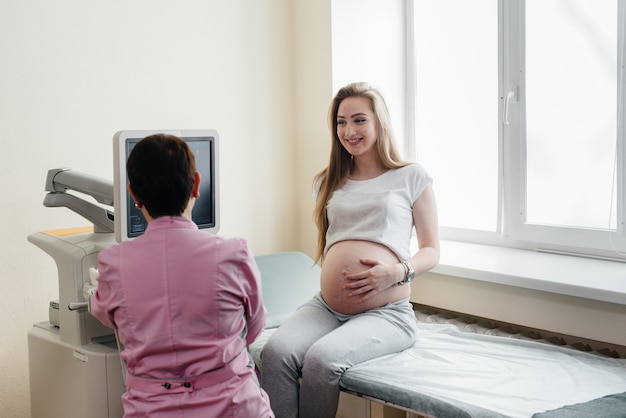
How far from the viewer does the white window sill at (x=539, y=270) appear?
2.30m

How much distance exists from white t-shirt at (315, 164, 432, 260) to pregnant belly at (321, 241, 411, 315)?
0.03 metres

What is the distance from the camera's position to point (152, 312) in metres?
1.52

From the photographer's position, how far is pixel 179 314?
4.96ft

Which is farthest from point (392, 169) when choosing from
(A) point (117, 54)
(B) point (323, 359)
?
(A) point (117, 54)

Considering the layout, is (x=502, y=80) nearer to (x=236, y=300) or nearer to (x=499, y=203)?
(x=499, y=203)

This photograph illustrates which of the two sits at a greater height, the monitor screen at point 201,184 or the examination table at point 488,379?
the monitor screen at point 201,184

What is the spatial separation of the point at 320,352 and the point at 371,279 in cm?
30

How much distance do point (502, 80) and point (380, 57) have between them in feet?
2.05

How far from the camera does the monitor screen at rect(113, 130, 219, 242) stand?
1909mm

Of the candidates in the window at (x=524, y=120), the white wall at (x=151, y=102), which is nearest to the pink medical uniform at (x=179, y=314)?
the white wall at (x=151, y=102)

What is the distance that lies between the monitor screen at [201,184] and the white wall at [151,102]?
2.53 feet

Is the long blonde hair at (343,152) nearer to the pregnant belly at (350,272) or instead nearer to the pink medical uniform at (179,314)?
the pregnant belly at (350,272)

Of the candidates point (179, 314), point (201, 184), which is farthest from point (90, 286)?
point (179, 314)

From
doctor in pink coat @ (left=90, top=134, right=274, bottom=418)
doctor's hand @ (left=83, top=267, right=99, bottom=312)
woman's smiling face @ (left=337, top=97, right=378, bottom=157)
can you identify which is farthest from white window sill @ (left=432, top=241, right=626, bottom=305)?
doctor's hand @ (left=83, top=267, right=99, bottom=312)
